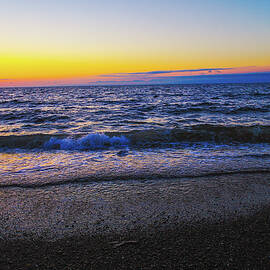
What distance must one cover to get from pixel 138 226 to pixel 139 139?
5835mm

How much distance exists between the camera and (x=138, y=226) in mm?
2643

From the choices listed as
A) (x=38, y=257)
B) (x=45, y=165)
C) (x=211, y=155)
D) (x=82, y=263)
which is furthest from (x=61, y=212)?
(x=211, y=155)

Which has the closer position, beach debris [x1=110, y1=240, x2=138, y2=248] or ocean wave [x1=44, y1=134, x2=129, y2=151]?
beach debris [x1=110, y1=240, x2=138, y2=248]

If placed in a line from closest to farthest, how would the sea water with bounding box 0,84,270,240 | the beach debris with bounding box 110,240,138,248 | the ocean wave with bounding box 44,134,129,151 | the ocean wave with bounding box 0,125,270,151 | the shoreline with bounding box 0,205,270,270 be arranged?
1. the shoreline with bounding box 0,205,270,270
2. the beach debris with bounding box 110,240,138,248
3. the sea water with bounding box 0,84,270,240
4. the ocean wave with bounding box 44,134,129,151
5. the ocean wave with bounding box 0,125,270,151

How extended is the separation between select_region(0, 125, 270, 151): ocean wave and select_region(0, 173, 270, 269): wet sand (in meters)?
3.76

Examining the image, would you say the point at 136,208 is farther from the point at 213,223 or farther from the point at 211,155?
the point at 211,155

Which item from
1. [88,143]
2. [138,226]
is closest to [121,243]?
[138,226]

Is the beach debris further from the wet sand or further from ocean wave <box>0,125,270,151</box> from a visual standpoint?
ocean wave <box>0,125,270,151</box>

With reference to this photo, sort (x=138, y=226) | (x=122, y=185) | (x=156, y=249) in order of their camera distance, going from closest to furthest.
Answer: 1. (x=156, y=249)
2. (x=138, y=226)
3. (x=122, y=185)

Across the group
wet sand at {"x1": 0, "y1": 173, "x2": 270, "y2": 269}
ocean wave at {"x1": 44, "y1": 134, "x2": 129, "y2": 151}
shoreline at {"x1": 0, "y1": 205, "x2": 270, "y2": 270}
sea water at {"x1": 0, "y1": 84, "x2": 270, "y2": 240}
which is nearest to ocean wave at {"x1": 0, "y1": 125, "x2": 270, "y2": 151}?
ocean wave at {"x1": 44, "y1": 134, "x2": 129, "y2": 151}

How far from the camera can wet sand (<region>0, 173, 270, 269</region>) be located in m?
2.06

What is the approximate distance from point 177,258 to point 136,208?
1109 mm

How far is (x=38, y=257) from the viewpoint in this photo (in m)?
2.14

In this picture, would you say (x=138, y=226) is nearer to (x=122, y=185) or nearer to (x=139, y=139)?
(x=122, y=185)
